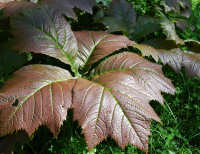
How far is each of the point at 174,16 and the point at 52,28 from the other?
182cm

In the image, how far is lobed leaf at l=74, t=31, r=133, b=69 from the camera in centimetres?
→ 148

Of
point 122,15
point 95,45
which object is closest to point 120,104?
point 95,45

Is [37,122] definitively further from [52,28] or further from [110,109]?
[52,28]

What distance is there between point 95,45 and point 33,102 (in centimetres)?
66

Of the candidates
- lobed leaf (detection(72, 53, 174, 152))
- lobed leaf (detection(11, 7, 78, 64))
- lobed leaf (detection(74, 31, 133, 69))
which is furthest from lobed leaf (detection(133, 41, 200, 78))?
lobed leaf (detection(11, 7, 78, 64))

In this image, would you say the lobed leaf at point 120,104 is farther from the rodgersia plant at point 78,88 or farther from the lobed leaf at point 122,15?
the lobed leaf at point 122,15

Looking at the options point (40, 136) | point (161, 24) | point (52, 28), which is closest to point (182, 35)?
point (161, 24)

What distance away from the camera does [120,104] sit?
1.13 metres

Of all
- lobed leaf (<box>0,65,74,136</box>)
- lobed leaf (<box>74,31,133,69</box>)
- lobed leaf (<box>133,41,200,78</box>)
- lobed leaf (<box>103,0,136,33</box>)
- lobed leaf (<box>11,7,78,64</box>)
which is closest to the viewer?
lobed leaf (<box>0,65,74,136</box>)

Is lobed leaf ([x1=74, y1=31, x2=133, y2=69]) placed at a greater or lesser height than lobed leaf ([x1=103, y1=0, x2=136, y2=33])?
lesser

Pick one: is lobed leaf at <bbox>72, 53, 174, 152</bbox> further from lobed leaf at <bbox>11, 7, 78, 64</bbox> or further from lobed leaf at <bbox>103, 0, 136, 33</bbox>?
lobed leaf at <bbox>103, 0, 136, 33</bbox>

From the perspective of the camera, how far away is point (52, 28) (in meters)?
1.44

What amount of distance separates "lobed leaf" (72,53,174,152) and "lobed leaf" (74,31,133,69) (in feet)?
0.65

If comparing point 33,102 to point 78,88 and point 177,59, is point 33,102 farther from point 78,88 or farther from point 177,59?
point 177,59
